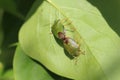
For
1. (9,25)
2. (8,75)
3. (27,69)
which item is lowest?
(8,75)

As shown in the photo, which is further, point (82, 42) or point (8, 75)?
point (8, 75)

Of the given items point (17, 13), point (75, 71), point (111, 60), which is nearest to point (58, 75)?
point (75, 71)

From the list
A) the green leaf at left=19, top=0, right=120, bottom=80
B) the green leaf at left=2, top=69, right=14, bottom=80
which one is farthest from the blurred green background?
the green leaf at left=19, top=0, right=120, bottom=80

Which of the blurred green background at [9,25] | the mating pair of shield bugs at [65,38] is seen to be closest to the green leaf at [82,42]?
the mating pair of shield bugs at [65,38]

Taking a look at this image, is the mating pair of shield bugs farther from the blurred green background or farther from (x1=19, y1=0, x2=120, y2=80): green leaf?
the blurred green background

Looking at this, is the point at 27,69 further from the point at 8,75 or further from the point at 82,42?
the point at 8,75

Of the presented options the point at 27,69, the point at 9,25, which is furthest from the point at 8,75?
the point at 27,69

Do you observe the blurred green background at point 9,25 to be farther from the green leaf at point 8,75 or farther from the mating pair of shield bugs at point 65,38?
the mating pair of shield bugs at point 65,38
